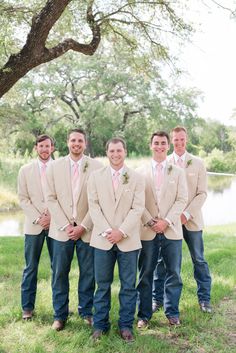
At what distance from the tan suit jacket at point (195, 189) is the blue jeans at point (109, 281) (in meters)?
0.96

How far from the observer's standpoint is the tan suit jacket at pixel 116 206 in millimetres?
4164

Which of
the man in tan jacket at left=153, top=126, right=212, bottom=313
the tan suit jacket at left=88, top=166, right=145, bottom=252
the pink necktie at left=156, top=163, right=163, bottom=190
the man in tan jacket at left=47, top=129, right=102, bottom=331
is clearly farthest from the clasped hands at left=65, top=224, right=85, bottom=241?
the man in tan jacket at left=153, top=126, right=212, bottom=313

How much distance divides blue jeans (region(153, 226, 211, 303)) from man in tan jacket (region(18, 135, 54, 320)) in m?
1.30

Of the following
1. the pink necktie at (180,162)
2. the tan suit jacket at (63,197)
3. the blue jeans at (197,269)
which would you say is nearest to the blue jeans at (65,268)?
the tan suit jacket at (63,197)

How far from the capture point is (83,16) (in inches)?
353

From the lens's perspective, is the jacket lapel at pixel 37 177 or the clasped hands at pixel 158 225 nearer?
the clasped hands at pixel 158 225

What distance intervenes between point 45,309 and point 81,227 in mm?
1257

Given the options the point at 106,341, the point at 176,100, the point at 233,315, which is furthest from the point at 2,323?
the point at 176,100

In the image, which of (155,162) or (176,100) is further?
(176,100)

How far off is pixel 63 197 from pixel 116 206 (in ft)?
1.91

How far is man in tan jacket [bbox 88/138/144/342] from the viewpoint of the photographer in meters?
4.16

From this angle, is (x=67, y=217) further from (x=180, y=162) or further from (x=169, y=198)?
(x=180, y=162)

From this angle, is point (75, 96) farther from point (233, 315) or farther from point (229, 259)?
point (233, 315)

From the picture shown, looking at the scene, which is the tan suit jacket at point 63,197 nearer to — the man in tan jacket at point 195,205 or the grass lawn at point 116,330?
the grass lawn at point 116,330
